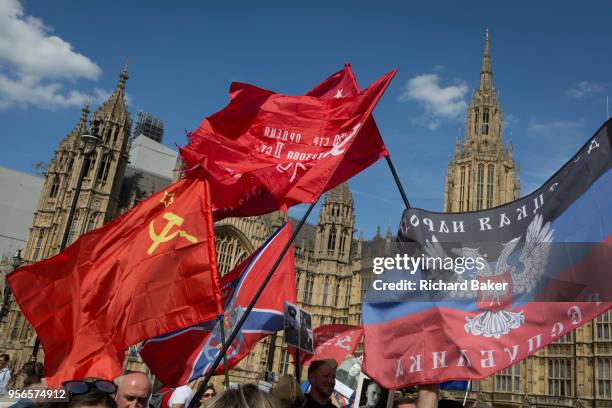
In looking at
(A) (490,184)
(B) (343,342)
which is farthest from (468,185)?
(B) (343,342)

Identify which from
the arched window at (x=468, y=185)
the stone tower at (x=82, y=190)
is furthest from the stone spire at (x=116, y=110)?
the arched window at (x=468, y=185)

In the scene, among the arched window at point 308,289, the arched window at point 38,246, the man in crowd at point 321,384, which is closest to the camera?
the man in crowd at point 321,384

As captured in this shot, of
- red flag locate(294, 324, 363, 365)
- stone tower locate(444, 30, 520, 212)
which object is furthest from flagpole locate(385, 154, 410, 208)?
stone tower locate(444, 30, 520, 212)

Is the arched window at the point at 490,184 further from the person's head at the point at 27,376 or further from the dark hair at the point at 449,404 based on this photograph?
the dark hair at the point at 449,404

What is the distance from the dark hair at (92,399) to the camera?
3072mm

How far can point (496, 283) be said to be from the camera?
5355 mm

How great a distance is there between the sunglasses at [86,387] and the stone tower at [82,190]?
130ft

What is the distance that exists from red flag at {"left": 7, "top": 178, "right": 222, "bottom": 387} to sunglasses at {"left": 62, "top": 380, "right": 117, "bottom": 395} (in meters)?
3.15

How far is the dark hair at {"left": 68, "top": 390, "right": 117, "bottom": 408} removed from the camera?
307 cm

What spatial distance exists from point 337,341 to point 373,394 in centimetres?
524

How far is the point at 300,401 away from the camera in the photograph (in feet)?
18.3

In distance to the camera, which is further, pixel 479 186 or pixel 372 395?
pixel 479 186

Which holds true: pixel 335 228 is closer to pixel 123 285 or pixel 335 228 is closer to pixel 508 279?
pixel 123 285

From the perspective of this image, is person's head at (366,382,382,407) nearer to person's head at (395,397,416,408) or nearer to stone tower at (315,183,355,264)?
person's head at (395,397,416,408)
